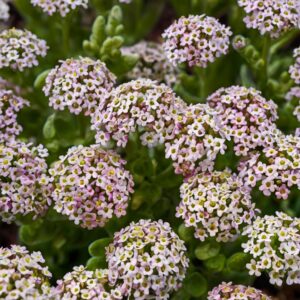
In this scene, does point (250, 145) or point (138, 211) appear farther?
point (138, 211)

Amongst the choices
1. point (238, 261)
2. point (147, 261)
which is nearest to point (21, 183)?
point (147, 261)

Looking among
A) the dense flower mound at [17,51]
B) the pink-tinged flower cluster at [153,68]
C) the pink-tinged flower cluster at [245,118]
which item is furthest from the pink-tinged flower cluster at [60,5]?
the pink-tinged flower cluster at [245,118]

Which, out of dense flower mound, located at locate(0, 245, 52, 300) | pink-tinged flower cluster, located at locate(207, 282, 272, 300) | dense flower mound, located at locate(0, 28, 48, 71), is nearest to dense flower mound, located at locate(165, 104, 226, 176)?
pink-tinged flower cluster, located at locate(207, 282, 272, 300)

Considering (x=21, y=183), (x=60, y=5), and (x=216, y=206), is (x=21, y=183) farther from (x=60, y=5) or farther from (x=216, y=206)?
(x=60, y=5)

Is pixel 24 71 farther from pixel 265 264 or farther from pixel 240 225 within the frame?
pixel 265 264

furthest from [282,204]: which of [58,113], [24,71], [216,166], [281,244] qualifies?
[24,71]

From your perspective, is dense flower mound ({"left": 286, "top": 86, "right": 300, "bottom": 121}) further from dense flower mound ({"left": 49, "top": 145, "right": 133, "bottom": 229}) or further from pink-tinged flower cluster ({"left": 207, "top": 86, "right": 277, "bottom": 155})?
dense flower mound ({"left": 49, "top": 145, "right": 133, "bottom": 229})

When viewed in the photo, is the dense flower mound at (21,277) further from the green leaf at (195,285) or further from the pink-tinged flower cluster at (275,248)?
the pink-tinged flower cluster at (275,248)
